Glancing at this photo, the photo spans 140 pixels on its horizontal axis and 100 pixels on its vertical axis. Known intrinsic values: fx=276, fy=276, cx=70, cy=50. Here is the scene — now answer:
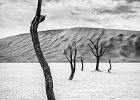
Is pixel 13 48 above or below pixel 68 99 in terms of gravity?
below

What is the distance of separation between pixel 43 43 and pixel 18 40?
24436mm

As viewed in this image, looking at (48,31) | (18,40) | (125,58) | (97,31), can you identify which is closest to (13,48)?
(18,40)

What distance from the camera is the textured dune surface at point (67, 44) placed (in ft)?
464

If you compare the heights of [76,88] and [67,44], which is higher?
[76,88]

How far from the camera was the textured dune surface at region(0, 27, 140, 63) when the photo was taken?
464ft

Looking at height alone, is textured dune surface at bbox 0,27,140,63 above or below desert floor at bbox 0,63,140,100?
below

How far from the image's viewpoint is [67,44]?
16150 cm

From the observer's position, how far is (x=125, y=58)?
13838 cm

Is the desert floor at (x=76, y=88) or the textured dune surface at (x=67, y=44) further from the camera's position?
the textured dune surface at (x=67, y=44)

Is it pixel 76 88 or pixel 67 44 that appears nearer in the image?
pixel 76 88

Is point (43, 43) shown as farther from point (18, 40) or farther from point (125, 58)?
point (125, 58)

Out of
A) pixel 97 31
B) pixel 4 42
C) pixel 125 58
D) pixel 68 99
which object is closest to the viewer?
pixel 68 99

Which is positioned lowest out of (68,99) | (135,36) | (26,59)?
(26,59)

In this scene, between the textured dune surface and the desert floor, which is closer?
the desert floor
